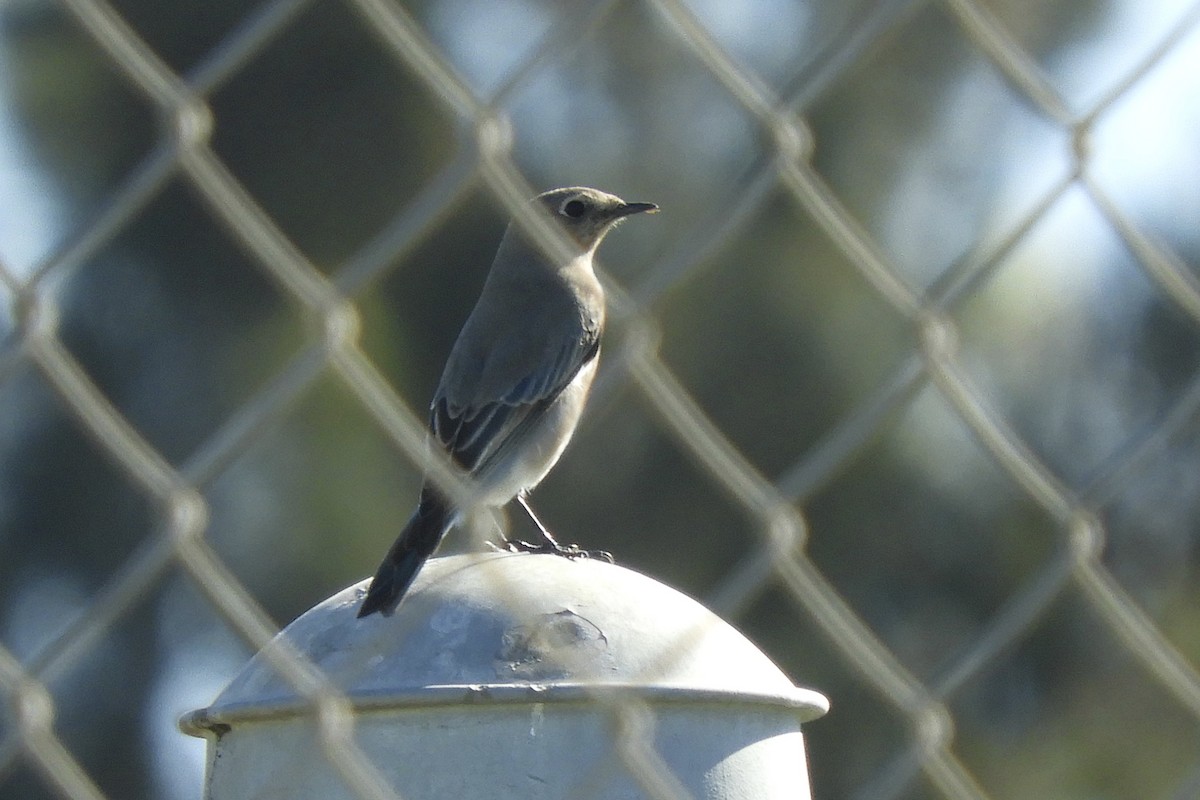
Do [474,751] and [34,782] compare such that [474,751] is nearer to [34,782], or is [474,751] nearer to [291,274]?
[291,274]

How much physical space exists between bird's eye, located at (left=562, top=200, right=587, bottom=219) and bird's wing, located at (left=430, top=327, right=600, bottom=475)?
0.58 metres

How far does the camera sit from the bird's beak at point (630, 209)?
5351 millimetres

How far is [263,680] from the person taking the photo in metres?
2.58

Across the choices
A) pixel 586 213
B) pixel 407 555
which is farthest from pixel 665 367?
pixel 407 555

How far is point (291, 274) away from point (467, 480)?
8.49 feet

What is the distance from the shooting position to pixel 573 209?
220 inches

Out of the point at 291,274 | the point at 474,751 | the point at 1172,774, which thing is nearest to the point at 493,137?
the point at 291,274

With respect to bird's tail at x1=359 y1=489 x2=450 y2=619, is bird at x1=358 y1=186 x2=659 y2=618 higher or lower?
lower

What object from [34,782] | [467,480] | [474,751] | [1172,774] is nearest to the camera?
[474,751]

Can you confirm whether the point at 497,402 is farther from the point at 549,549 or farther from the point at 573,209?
the point at 573,209

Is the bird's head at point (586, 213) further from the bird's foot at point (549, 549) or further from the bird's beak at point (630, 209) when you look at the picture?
the bird's foot at point (549, 549)

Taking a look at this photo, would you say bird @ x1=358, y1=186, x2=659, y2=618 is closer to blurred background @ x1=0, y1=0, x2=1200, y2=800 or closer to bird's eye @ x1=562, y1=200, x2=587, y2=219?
bird's eye @ x1=562, y1=200, x2=587, y2=219

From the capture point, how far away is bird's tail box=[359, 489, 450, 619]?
108 inches

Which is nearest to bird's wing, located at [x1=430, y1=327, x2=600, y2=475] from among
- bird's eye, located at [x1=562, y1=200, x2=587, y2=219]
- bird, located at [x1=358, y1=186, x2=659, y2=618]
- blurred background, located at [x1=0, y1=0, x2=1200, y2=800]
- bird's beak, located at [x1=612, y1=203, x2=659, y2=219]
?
bird, located at [x1=358, y1=186, x2=659, y2=618]
